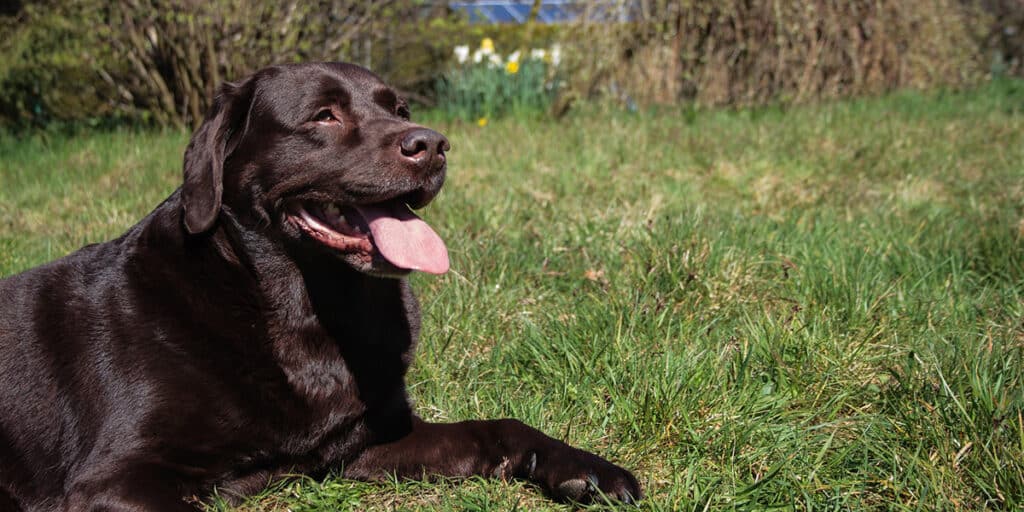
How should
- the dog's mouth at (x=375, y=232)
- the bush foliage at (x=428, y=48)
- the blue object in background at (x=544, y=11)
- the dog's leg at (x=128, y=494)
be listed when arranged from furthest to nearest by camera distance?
the blue object in background at (x=544, y=11) → the bush foliage at (x=428, y=48) → the dog's mouth at (x=375, y=232) → the dog's leg at (x=128, y=494)

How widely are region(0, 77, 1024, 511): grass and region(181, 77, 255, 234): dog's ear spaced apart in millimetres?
785

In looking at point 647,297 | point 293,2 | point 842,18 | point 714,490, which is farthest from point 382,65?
point 714,490

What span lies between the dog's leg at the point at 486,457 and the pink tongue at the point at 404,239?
1.62 ft

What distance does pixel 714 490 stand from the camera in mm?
2275

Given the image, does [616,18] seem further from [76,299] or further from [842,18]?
[76,299]

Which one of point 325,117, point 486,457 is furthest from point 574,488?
point 325,117

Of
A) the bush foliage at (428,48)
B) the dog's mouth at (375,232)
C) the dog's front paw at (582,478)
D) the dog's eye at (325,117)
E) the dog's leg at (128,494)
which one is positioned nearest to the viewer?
the dog's leg at (128,494)

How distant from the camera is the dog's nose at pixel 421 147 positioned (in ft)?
8.10

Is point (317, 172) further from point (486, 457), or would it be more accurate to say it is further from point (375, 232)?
point (486, 457)

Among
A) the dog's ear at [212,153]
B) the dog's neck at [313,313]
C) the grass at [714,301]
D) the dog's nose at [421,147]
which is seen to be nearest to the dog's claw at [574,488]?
the grass at [714,301]

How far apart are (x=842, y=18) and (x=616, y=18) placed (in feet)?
A: 6.90

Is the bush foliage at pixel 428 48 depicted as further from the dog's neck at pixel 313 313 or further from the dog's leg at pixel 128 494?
the dog's leg at pixel 128 494

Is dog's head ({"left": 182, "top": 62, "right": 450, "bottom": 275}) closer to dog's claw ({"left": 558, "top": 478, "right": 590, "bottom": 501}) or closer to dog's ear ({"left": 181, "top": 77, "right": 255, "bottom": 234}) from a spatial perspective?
dog's ear ({"left": 181, "top": 77, "right": 255, "bottom": 234})

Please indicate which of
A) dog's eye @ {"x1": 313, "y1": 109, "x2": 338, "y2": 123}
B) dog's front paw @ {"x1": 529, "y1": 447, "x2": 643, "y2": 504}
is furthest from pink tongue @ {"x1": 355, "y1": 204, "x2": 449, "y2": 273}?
dog's front paw @ {"x1": 529, "y1": 447, "x2": 643, "y2": 504}
